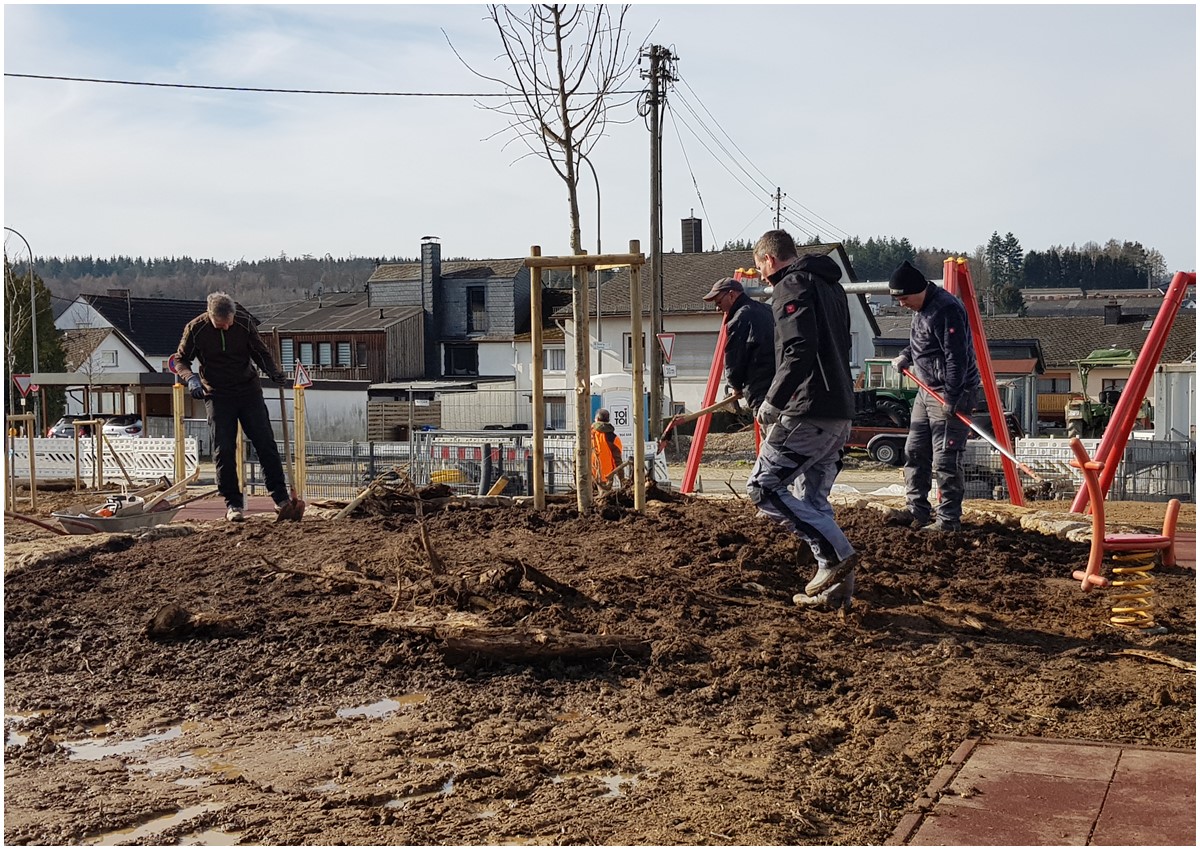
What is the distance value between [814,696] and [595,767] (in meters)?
1.20

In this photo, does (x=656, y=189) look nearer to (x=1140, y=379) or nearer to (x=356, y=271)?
(x=1140, y=379)

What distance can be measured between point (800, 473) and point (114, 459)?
19.1 meters

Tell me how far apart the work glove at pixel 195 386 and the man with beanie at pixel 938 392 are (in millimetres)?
5513

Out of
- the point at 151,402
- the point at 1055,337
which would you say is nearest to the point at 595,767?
the point at 151,402

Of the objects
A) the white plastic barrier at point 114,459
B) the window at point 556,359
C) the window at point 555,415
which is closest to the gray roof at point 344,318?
the window at point 556,359

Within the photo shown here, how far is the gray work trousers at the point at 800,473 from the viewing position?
614 cm

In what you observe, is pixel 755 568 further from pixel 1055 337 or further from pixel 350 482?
pixel 1055 337

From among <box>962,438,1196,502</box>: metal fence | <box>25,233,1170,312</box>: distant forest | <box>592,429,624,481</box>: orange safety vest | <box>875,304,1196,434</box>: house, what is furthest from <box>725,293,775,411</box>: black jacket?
<box>25,233,1170,312</box>: distant forest

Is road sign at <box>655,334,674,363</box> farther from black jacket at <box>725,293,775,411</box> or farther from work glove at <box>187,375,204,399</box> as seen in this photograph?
black jacket at <box>725,293,775,411</box>

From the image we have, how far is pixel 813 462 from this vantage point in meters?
6.21

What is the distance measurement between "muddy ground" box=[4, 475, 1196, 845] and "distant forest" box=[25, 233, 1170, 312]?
111570mm

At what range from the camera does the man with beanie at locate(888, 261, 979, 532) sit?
841 cm

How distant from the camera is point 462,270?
6469 cm

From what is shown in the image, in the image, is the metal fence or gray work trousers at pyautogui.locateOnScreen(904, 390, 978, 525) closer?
gray work trousers at pyautogui.locateOnScreen(904, 390, 978, 525)
